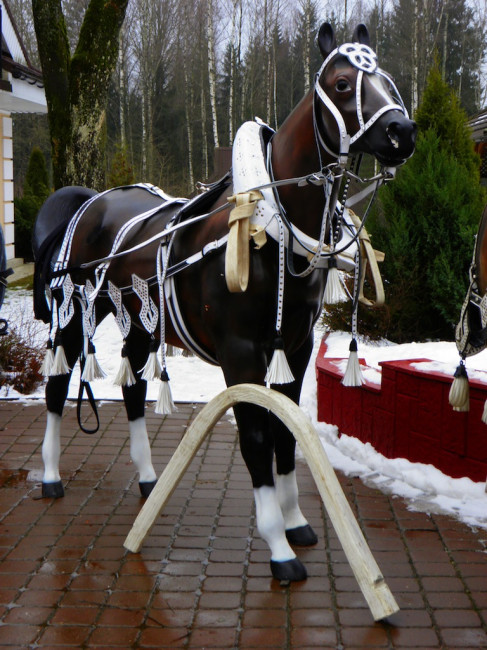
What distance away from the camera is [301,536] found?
4031mm

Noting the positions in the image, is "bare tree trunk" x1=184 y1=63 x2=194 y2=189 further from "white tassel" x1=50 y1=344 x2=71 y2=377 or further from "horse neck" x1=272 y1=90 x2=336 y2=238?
"horse neck" x1=272 y1=90 x2=336 y2=238

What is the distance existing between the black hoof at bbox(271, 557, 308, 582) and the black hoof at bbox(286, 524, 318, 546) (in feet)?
1.21

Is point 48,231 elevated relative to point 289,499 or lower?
elevated

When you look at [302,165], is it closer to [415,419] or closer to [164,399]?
[164,399]

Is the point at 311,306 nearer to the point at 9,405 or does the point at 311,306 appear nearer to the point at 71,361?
the point at 71,361

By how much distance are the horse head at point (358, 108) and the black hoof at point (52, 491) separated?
274 centimetres

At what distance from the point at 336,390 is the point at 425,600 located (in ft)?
7.98

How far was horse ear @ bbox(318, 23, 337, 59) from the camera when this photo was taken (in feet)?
10.7

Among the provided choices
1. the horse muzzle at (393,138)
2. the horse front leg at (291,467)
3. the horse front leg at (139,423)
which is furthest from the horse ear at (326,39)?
the horse front leg at (139,423)

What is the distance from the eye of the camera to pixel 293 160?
343 cm

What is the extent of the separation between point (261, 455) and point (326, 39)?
1.86 meters

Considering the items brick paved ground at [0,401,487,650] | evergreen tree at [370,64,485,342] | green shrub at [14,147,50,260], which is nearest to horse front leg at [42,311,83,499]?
brick paved ground at [0,401,487,650]

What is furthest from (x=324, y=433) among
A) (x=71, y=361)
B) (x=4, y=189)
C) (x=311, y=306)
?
(x=4, y=189)

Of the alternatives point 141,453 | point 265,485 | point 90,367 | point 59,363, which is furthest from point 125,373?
point 265,485
